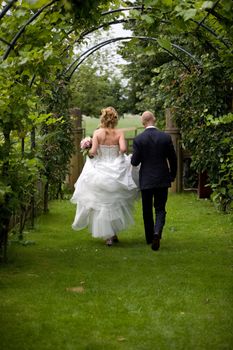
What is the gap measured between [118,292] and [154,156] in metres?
2.41

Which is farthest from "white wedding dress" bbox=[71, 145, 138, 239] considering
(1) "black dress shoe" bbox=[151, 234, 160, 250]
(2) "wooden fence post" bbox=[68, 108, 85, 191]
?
(2) "wooden fence post" bbox=[68, 108, 85, 191]

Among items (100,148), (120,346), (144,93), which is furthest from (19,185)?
(144,93)

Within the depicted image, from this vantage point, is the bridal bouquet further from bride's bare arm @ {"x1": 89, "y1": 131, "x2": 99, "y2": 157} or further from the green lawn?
the green lawn

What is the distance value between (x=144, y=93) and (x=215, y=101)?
6.80 metres

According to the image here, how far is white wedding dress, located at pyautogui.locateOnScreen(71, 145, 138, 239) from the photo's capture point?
757 cm

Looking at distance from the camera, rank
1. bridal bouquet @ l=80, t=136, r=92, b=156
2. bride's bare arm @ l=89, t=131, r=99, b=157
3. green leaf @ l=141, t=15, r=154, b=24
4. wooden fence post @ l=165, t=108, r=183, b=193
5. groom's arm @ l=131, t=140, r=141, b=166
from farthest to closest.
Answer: wooden fence post @ l=165, t=108, r=183, b=193, bridal bouquet @ l=80, t=136, r=92, b=156, bride's bare arm @ l=89, t=131, r=99, b=157, groom's arm @ l=131, t=140, r=141, b=166, green leaf @ l=141, t=15, r=154, b=24

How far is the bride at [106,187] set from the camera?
758 cm

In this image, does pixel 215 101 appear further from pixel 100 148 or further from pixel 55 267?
pixel 55 267

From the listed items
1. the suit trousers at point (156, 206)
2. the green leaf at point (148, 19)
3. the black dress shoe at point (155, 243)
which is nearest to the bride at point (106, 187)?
the suit trousers at point (156, 206)

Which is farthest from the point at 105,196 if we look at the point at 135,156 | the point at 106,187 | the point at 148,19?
the point at 148,19

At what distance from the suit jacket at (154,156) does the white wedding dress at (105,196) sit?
0.31 meters

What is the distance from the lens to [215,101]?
10195 millimetres

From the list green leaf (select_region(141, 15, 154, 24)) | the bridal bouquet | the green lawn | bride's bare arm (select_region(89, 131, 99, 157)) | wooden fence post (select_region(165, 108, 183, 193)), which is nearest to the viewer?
the green lawn

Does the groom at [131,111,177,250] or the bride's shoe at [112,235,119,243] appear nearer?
the groom at [131,111,177,250]
